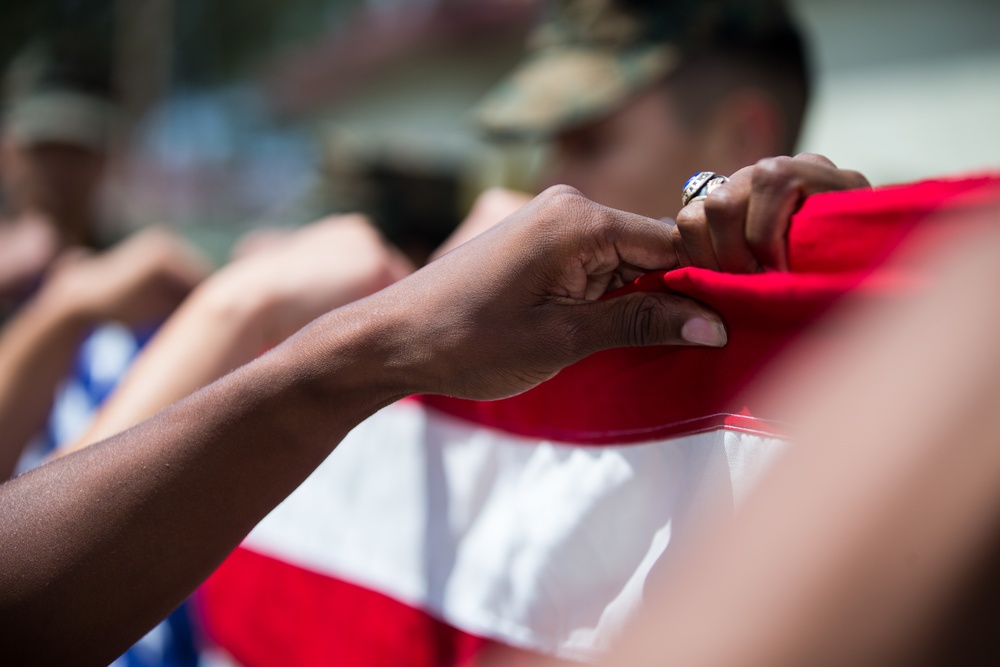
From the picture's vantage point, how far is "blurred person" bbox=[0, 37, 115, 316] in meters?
3.10

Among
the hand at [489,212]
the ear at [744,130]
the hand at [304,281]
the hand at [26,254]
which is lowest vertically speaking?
the hand at [26,254]

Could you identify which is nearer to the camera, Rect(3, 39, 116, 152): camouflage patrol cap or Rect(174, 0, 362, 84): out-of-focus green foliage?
Rect(3, 39, 116, 152): camouflage patrol cap

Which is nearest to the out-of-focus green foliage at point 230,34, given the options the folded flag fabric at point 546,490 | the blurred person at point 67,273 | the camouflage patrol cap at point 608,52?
the blurred person at point 67,273

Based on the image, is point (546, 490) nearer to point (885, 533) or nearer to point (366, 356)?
point (366, 356)

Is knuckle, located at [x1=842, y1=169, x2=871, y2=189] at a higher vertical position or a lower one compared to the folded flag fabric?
higher

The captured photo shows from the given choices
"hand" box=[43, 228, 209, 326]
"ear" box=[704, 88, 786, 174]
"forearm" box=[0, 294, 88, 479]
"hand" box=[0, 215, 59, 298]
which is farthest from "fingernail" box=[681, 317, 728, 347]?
"hand" box=[0, 215, 59, 298]

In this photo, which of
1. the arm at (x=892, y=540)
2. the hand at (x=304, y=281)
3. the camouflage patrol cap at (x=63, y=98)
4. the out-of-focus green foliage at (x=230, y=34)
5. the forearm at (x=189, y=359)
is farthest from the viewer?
the out-of-focus green foliage at (x=230, y=34)

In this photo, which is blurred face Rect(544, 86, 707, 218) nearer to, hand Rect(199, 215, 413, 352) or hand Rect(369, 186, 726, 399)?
hand Rect(199, 215, 413, 352)

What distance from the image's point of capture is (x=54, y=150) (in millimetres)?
3453

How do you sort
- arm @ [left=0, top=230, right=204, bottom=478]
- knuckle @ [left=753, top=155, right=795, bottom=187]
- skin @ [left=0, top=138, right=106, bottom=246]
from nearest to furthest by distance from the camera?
knuckle @ [left=753, top=155, right=795, bottom=187] → arm @ [left=0, top=230, right=204, bottom=478] → skin @ [left=0, top=138, right=106, bottom=246]

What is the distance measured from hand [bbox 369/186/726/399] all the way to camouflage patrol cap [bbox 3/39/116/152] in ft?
11.0

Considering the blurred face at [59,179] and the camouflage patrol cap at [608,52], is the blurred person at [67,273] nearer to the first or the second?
the blurred face at [59,179]

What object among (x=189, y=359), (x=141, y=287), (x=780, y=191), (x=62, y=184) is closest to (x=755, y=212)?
(x=780, y=191)

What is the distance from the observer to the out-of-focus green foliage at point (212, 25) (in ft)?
37.7
